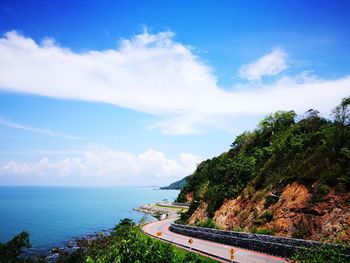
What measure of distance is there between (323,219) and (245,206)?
1192 centimetres

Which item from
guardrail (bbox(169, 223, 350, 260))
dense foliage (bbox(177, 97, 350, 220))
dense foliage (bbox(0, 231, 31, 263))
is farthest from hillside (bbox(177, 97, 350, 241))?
dense foliage (bbox(0, 231, 31, 263))

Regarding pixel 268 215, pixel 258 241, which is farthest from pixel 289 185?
pixel 258 241

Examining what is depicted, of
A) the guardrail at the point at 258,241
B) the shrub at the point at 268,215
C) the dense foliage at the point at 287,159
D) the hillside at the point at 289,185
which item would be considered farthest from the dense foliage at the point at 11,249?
the dense foliage at the point at 287,159

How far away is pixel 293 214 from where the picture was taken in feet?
88.5

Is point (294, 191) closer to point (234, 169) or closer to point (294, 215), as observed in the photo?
point (294, 215)

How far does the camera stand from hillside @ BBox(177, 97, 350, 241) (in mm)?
24791

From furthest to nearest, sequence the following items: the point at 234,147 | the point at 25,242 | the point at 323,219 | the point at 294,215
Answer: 1. the point at 234,147
2. the point at 25,242
3. the point at 294,215
4. the point at 323,219

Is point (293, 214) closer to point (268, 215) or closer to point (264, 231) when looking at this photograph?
point (268, 215)

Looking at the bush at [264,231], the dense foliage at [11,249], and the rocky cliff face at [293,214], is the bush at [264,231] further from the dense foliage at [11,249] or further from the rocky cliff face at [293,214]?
the dense foliage at [11,249]

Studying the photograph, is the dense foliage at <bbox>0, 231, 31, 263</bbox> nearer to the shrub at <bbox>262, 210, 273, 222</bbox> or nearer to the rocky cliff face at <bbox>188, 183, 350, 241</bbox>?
the rocky cliff face at <bbox>188, 183, 350, 241</bbox>

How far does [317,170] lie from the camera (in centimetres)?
2892

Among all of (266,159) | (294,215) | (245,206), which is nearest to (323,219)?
(294,215)

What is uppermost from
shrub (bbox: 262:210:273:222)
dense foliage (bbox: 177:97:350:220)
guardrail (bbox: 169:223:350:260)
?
dense foliage (bbox: 177:97:350:220)

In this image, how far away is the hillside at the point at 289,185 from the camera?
24791mm
